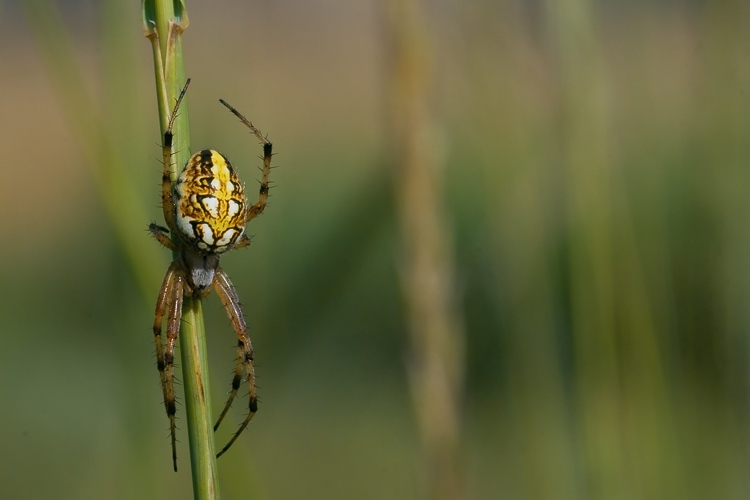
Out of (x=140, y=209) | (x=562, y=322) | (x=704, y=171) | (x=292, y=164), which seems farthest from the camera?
(x=292, y=164)

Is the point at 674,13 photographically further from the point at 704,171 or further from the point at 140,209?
the point at 140,209

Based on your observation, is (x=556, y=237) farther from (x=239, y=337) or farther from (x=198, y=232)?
(x=198, y=232)

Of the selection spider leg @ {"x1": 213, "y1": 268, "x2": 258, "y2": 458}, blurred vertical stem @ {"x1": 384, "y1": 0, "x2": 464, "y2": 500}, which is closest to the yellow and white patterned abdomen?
spider leg @ {"x1": 213, "y1": 268, "x2": 258, "y2": 458}

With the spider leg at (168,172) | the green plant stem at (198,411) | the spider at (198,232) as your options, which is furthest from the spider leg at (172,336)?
the green plant stem at (198,411)

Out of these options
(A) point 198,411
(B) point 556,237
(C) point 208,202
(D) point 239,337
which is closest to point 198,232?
(C) point 208,202

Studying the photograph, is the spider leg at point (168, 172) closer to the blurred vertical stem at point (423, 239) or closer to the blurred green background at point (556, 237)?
the blurred green background at point (556, 237)

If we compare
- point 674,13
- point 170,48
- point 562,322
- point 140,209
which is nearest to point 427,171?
point 170,48
